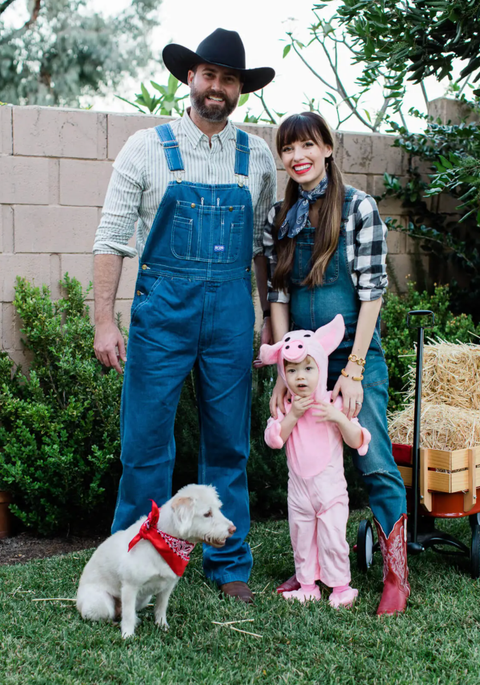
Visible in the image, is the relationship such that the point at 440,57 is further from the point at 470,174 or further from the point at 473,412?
the point at 473,412

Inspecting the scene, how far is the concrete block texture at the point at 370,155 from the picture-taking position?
5.60m

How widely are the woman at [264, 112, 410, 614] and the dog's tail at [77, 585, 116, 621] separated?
1.09 metres

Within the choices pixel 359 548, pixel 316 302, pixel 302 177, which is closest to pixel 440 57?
pixel 302 177

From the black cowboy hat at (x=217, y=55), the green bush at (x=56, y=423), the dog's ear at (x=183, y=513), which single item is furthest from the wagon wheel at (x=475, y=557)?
the black cowboy hat at (x=217, y=55)

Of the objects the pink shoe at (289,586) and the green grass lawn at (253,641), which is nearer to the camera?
the green grass lawn at (253,641)

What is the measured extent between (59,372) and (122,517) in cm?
151

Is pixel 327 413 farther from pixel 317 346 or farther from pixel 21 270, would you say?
pixel 21 270

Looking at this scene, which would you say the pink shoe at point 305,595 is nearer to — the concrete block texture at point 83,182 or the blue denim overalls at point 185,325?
the blue denim overalls at point 185,325

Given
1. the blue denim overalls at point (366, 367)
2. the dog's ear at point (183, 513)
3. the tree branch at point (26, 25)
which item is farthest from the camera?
the tree branch at point (26, 25)

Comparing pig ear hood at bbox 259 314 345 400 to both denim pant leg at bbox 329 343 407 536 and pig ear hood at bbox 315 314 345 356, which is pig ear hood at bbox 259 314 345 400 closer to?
pig ear hood at bbox 315 314 345 356

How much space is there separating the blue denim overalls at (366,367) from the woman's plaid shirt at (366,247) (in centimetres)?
5

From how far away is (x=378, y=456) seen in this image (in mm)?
3174

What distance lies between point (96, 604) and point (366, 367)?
154cm

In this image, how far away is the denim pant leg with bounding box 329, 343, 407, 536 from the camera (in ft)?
10.4
